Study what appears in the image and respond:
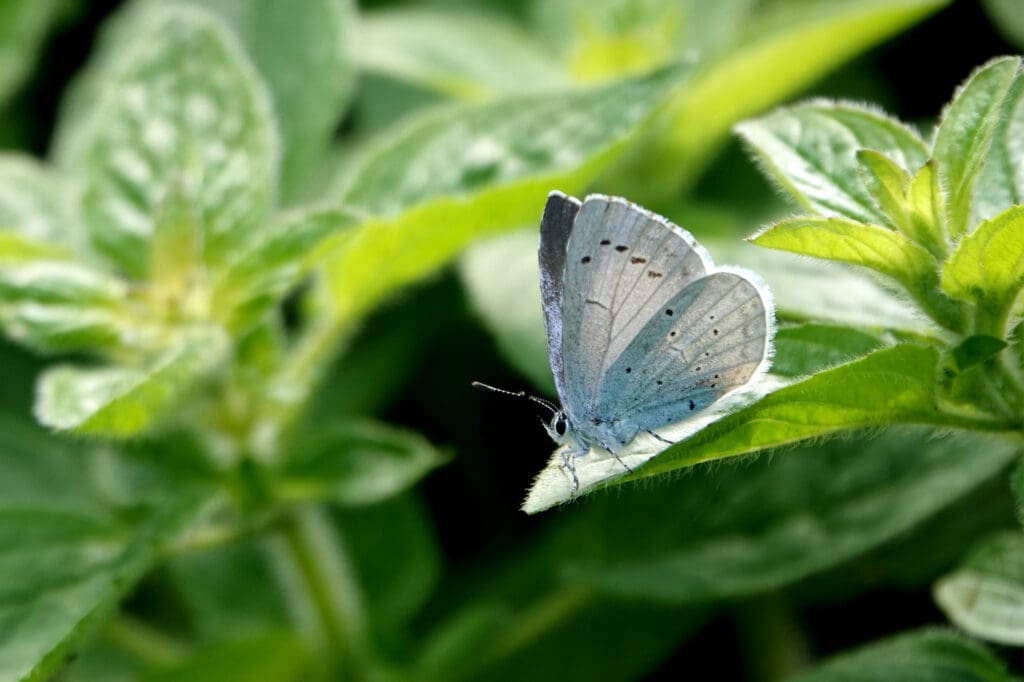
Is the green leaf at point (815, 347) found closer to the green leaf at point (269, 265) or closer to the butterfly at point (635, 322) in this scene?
the butterfly at point (635, 322)

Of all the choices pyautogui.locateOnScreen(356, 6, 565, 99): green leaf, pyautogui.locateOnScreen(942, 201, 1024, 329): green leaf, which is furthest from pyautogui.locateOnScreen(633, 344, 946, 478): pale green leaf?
pyautogui.locateOnScreen(356, 6, 565, 99): green leaf

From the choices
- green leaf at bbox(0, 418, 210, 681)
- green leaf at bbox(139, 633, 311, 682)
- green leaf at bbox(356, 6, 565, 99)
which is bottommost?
green leaf at bbox(139, 633, 311, 682)

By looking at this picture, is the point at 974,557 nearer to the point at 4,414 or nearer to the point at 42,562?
the point at 42,562

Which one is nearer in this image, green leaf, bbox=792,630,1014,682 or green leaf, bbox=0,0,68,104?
green leaf, bbox=792,630,1014,682

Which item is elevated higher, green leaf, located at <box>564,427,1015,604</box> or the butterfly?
the butterfly

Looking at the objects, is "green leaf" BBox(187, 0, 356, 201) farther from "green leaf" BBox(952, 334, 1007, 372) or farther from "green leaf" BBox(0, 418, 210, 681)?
"green leaf" BBox(952, 334, 1007, 372)

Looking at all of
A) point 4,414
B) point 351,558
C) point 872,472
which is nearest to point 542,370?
point 872,472

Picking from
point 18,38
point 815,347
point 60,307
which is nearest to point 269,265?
point 60,307
